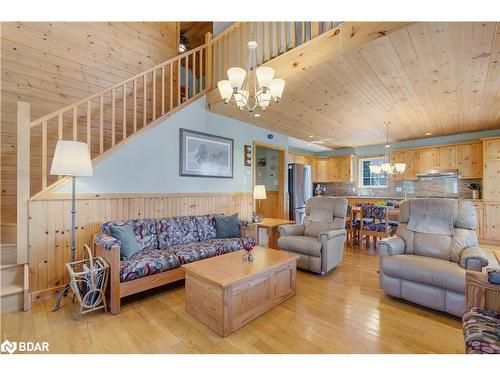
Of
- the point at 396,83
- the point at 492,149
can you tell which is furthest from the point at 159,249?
the point at 492,149

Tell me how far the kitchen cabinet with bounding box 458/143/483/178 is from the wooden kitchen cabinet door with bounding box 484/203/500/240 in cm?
75

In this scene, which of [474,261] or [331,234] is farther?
[331,234]

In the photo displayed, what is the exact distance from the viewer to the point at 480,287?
1539 millimetres

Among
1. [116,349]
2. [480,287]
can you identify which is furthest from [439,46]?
[116,349]

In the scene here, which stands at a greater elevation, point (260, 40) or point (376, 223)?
point (260, 40)

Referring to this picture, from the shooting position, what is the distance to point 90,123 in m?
3.14

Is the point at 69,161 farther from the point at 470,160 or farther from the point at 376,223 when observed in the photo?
the point at 470,160

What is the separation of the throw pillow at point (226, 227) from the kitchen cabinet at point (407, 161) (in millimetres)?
5262

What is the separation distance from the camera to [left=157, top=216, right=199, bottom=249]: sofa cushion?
3.07 meters

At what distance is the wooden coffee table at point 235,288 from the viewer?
187 centimetres

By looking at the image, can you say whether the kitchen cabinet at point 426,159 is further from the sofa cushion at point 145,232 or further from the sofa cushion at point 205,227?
the sofa cushion at point 145,232

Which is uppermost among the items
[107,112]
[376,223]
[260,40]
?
[260,40]

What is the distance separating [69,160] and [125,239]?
96 cm
